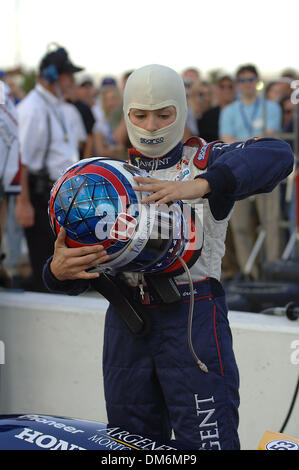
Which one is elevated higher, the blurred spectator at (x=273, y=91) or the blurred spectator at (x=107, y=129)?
the blurred spectator at (x=273, y=91)

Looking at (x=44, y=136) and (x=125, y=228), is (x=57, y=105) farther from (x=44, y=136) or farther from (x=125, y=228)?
(x=125, y=228)

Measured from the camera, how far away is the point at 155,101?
7.39 feet

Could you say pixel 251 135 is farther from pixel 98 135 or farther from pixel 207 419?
pixel 207 419

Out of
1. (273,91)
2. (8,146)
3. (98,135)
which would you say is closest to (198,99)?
(273,91)

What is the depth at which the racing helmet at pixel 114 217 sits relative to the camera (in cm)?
195

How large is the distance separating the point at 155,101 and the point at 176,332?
679mm

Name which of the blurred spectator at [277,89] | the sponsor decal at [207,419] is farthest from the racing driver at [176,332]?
the blurred spectator at [277,89]

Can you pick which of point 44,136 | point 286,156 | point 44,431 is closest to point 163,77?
point 286,156

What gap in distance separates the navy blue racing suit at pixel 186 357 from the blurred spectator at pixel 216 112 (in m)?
5.64

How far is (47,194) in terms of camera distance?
17.9ft

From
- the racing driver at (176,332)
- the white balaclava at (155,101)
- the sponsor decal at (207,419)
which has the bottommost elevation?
the sponsor decal at (207,419)

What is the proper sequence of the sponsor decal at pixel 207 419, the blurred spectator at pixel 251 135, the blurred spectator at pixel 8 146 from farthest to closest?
1. the blurred spectator at pixel 251 135
2. the blurred spectator at pixel 8 146
3. the sponsor decal at pixel 207 419

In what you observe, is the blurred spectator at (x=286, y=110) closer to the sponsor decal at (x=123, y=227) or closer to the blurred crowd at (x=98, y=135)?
the blurred crowd at (x=98, y=135)

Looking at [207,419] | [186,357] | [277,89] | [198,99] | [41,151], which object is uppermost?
[277,89]
